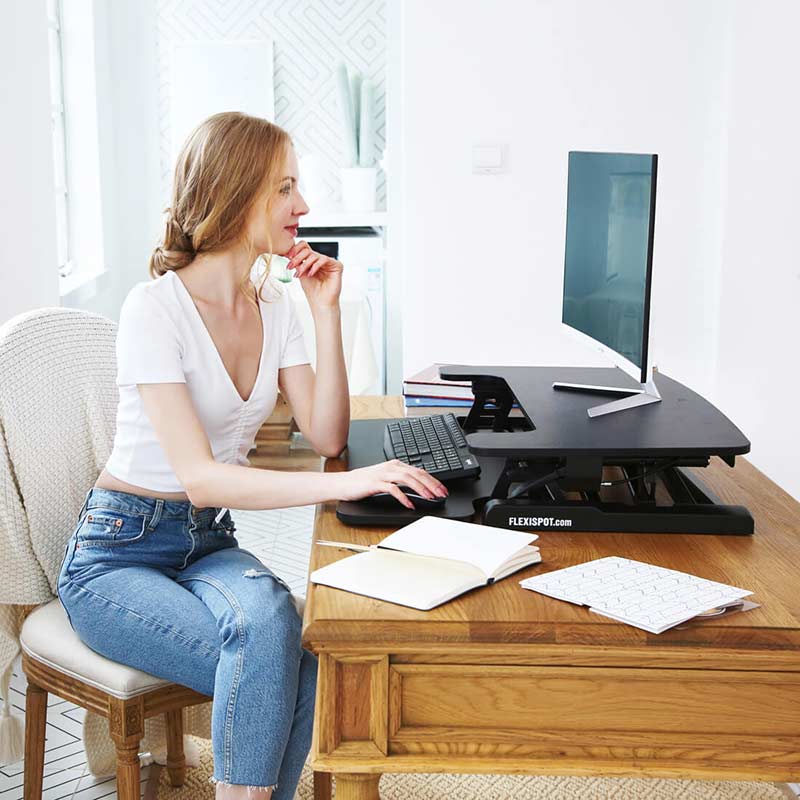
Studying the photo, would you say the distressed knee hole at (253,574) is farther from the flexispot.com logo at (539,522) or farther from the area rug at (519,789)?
the area rug at (519,789)

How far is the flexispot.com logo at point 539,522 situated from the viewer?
1.41 metres

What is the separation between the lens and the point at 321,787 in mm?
1767

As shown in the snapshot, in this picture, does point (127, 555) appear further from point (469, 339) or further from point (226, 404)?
point (469, 339)

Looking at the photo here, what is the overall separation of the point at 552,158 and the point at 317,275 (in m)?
1.32

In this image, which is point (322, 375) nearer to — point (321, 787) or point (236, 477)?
point (236, 477)

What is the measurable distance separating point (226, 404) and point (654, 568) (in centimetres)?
73

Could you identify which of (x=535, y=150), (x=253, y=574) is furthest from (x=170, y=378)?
(x=535, y=150)

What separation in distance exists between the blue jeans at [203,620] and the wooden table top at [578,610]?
18 cm

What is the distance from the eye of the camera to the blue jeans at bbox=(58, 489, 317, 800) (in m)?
1.37

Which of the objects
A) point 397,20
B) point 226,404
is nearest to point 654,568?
Result: point 226,404

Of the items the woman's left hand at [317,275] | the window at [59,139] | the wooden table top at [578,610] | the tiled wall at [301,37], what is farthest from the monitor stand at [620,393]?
→ the tiled wall at [301,37]

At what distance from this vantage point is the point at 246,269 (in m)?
1.74

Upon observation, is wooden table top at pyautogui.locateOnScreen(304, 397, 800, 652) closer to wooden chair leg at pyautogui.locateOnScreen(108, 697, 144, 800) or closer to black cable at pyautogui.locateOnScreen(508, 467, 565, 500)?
black cable at pyautogui.locateOnScreen(508, 467, 565, 500)

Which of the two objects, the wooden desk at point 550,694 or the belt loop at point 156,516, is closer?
the wooden desk at point 550,694
